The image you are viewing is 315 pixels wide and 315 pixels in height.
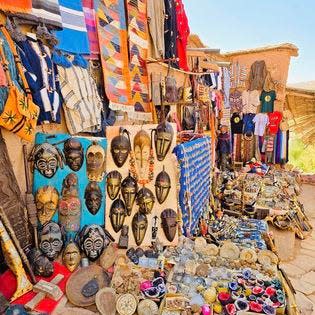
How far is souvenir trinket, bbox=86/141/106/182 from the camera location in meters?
3.71

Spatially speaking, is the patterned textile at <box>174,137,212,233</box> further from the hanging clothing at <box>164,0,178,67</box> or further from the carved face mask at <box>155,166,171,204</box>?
the hanging clothing at <box>164,0,178,67</box>

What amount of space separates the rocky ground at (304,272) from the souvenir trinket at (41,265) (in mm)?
3544

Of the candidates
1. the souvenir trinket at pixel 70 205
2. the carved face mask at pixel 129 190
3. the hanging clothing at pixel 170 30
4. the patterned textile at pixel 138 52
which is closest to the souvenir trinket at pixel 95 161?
the souvenir trinket at pixel 70 205

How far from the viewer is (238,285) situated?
342 cm

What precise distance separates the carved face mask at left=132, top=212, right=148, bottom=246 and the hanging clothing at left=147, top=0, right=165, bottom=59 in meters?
3.69

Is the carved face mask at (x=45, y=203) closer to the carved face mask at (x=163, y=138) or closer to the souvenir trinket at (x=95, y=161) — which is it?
the souvenir trinket at (x=95, y=161)

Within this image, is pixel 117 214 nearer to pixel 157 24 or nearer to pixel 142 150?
pixel 142 150

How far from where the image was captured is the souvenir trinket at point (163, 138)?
3.90 meters

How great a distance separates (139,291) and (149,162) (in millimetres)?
1505

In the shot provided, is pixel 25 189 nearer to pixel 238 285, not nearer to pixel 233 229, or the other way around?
pixel 238 285

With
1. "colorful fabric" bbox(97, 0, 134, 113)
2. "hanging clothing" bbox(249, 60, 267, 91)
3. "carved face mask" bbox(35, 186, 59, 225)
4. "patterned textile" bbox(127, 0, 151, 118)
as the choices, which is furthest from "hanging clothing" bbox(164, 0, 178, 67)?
"hanging clothing" bbox(249, 60, 267, 91)

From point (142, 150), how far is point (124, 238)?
1093mm

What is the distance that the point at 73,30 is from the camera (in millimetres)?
4133

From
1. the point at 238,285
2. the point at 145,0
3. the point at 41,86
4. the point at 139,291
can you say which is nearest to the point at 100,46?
the point at 41,86
